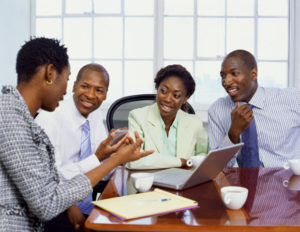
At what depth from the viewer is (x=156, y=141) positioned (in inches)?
77.1

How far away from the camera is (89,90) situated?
6.26 ft

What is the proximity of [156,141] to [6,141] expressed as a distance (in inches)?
41.9

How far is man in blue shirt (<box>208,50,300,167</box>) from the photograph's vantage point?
Answer: 6.79 ft

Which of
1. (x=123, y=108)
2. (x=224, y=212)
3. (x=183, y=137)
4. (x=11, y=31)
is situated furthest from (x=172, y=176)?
(x=11, y=31)

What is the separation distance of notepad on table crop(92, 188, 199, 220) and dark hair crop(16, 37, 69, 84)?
0.46m

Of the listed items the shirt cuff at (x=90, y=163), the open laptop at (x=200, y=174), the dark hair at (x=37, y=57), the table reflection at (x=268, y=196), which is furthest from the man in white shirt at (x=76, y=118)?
the table reflection at (x=268, y=196)

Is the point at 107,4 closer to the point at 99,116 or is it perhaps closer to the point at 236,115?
the point at 99,116

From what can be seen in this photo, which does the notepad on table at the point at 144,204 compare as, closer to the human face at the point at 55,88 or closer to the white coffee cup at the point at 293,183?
the human face at the point at 55,88

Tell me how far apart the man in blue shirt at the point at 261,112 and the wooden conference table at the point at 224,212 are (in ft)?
2.00

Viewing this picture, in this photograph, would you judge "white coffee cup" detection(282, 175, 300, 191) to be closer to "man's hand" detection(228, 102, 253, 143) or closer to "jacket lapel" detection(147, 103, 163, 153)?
"man's hand" detection(228, 102, 253, 143)

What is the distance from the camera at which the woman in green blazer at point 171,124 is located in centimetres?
197

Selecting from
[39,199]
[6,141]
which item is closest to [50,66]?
[6,141]

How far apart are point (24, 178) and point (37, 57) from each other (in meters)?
0.39

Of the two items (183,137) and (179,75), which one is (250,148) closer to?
(183,137)
